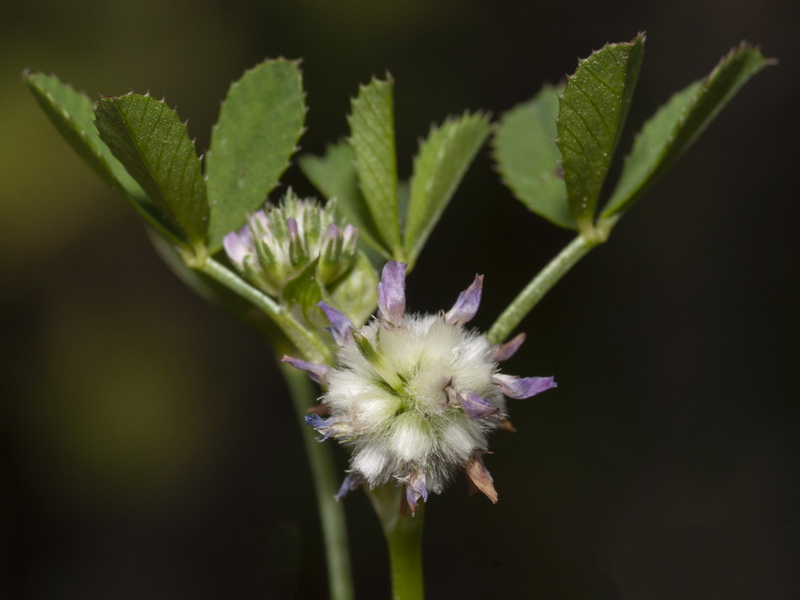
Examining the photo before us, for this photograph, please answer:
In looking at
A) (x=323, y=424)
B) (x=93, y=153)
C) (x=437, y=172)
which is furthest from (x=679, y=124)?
(x=93, y=153)

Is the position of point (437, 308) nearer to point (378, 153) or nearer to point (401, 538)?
point (378, 153)

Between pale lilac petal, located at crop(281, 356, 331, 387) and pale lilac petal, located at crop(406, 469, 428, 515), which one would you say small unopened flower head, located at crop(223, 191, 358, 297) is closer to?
pale lilac petal, located at crop(281, 356, 331, 387)

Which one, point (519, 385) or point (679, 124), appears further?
point (679, 124)

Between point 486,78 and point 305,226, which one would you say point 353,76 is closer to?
point 486,78

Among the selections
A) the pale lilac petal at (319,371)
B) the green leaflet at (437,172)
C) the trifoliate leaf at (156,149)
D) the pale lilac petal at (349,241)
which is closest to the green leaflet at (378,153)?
the green leaflet at (437,172)

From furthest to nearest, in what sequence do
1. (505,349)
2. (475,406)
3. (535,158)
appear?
1. (535,158)
2. (505,349)
3. (475,406)

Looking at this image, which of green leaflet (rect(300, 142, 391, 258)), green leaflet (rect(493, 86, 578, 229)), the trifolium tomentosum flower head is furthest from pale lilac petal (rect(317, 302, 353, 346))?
green leaflet (rect(493, 86, 578, 229))

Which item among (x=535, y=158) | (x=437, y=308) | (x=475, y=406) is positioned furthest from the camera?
(x=437, y=308)
